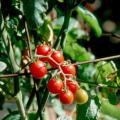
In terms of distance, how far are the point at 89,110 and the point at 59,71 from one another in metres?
0.22

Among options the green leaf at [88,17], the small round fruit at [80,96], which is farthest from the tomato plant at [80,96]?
the green leaf at [88,17]

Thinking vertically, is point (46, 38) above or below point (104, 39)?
above

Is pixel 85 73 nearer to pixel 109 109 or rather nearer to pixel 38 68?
pixel 109 109

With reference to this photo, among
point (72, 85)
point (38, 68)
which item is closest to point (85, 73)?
point (72, 85)

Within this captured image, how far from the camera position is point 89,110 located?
4.33ft

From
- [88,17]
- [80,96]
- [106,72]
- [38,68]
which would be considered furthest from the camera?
[88,17]

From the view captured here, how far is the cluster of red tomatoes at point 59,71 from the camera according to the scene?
113 centimetres

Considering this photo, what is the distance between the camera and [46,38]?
150 centimetres

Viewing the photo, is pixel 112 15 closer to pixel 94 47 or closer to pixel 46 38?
pixel 94 47

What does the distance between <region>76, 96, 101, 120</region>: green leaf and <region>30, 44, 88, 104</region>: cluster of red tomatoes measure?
117 millimetres

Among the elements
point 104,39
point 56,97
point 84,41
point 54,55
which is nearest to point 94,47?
point 104,39

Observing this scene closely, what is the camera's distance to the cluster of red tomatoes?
3.71ft

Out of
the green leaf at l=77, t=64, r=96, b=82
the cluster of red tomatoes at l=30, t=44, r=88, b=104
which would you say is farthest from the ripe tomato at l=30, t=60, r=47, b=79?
the green leaf at l=77, t=64, r=96, b=82

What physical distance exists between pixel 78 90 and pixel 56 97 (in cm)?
78
